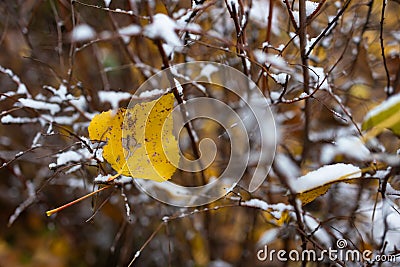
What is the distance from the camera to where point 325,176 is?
0.60 metres

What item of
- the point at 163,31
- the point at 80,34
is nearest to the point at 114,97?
the point at 80,34

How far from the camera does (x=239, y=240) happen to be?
1285 mm

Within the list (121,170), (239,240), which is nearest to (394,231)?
(121,170)

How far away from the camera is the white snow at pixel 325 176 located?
587 millimetres

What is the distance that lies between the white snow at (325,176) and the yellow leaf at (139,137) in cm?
18

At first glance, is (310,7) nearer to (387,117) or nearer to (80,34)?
(387,117)

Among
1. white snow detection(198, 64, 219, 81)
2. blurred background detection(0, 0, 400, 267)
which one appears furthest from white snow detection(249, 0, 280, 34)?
white snow detection(198, 64, 219, 81)

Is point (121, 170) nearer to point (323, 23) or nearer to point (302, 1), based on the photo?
point (302, 1)

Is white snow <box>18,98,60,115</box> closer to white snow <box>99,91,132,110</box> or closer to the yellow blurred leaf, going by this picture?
white snow <box>99,91,132,110</box>

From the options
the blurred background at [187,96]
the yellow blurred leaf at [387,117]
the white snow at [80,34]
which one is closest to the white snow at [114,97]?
the blurred background at [187,96]

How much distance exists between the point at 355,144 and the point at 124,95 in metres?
0.40

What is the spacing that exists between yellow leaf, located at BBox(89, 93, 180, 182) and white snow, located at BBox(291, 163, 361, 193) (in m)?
0.18

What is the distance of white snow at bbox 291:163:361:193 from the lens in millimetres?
587

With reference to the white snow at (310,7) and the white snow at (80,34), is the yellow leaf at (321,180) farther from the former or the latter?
the white snow at (80,34)
